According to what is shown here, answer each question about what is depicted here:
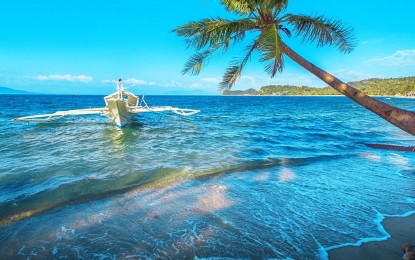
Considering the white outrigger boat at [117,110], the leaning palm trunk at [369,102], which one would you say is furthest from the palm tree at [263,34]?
the white outrigger boat at [117,110]

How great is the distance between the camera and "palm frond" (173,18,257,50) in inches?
219

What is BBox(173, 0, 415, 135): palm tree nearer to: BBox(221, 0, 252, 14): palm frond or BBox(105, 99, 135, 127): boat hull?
BBox(221, 0, 252, 14): palm frond

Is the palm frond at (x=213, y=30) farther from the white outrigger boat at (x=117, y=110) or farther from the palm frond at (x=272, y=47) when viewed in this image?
the white outrigger boat at (x=117, y=110)

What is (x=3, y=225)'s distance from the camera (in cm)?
494

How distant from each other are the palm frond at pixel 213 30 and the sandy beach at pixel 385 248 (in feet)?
14.9

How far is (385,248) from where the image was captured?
4.13m

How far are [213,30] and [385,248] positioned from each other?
16.8ft

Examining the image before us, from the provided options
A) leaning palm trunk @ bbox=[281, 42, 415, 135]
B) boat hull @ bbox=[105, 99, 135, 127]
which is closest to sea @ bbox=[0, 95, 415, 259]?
leaning palm trunk @ bbox=[281, 42, 415, 135]

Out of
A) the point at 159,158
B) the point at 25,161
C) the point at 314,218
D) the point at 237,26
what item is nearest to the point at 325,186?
the point at 314,218

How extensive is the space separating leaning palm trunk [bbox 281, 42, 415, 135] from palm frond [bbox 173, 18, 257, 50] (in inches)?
40.9

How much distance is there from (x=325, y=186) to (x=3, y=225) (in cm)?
753

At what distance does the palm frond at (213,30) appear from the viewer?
5.55m

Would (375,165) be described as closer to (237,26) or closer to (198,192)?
(198,192)

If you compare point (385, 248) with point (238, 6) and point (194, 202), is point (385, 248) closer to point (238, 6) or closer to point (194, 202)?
point (194, 202)
